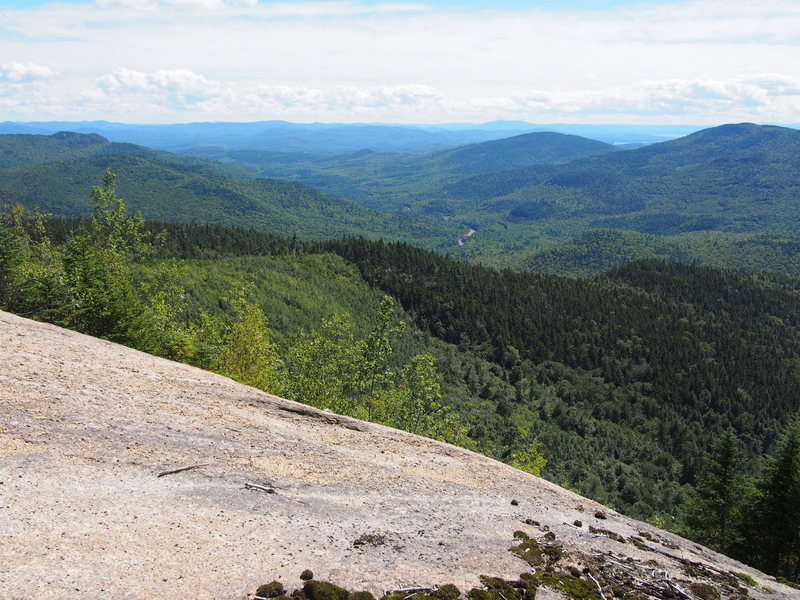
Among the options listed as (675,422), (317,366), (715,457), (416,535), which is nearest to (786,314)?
(675,422)

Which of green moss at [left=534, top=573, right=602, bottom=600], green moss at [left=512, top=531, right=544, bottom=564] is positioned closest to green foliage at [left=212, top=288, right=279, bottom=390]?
green moss at [left=512, top=531, right=544, bottom=564]

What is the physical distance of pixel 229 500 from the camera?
15.5 metres

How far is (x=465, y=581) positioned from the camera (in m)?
13.9

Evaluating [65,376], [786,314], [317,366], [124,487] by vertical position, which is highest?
[65,376]

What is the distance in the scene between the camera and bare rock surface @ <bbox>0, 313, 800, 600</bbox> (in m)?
12.4

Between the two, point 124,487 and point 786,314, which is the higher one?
point 124,487

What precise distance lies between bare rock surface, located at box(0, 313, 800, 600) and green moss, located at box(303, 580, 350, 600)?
586 mm

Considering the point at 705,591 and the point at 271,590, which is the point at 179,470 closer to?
the point at 271,590

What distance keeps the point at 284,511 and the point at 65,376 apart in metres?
11.3

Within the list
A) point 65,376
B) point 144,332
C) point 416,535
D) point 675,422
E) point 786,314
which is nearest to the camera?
point 416,535

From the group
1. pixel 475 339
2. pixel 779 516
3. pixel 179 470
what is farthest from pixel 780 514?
pixel 475 339

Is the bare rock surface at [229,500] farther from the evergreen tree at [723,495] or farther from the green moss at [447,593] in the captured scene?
the evergreen tree at [723,495]

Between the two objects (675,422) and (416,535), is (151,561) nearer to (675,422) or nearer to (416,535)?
(416,535)

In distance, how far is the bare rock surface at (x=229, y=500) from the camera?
12367 millimetres
